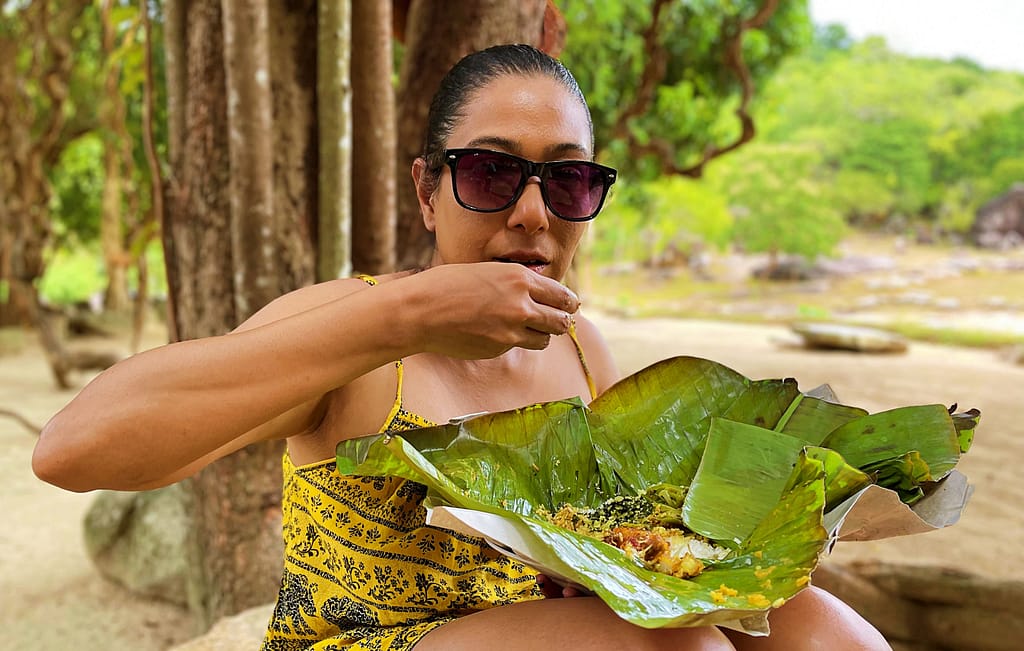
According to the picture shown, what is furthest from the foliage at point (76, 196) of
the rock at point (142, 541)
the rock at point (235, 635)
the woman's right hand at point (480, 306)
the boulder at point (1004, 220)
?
the boulder at point (1004, 220)

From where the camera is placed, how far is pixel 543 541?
922mm

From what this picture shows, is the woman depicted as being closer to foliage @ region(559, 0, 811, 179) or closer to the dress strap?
the dress strap

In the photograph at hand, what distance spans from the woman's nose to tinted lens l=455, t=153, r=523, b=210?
16mm

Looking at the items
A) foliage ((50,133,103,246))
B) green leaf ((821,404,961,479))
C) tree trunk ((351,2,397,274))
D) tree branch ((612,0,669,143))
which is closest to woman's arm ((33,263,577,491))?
green leaf ((821,404,961,479))

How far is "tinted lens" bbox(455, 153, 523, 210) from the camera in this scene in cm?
128

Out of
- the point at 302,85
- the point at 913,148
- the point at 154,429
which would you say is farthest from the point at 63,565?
the point at 913,148

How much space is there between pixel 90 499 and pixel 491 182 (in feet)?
17.1

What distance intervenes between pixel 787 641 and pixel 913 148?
2754 cm

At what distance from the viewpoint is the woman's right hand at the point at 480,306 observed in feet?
3.35

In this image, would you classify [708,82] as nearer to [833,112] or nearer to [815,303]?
[815,303]

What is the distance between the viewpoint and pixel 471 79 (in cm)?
135

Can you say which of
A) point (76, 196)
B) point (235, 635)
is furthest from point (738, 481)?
point (76, 196)

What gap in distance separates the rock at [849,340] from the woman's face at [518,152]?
10.7m

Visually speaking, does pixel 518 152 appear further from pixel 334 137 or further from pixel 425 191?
pixel 334 137
